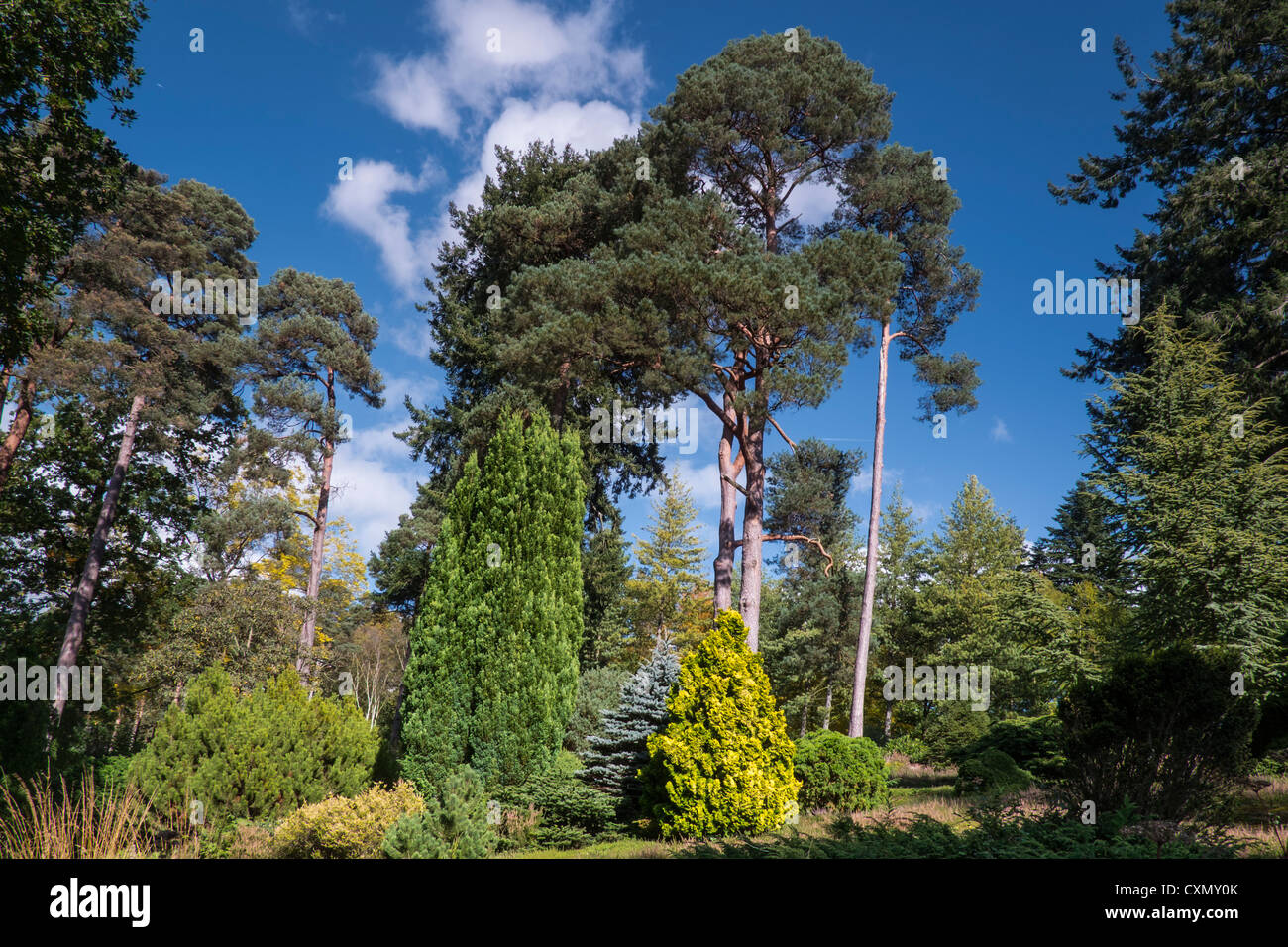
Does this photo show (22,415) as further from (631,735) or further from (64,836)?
(631,735)

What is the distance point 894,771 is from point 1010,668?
569 centimetres

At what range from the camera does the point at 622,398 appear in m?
20.1

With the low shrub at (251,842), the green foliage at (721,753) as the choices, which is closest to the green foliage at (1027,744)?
the green foliage at (721,753)

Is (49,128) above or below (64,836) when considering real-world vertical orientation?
above

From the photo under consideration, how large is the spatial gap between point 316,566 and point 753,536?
1615 centimetres

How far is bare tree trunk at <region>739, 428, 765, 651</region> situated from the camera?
14984 millimetres

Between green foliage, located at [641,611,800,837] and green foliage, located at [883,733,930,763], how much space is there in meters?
17.6

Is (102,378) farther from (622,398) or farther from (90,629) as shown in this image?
(622,398)

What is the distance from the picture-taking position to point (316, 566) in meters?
24.4

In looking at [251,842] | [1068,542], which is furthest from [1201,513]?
[1068,542]

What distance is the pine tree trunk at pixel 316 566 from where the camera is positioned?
74.3ft

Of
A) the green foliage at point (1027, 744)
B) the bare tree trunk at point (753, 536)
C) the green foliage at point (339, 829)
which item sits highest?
the bare tree trunk at point (753, 536)

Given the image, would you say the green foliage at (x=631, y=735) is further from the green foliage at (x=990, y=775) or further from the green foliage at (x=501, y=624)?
the green foliage at (x=990, y=775)

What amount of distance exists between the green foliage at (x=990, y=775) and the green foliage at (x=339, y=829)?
975 centimetres
